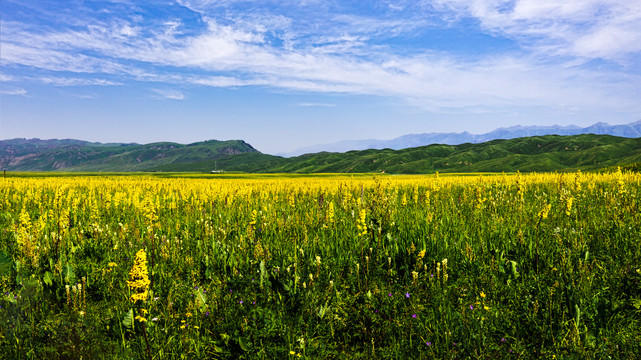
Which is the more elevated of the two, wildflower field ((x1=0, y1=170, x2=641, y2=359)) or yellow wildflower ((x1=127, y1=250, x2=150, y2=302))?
yellow wildflower ((x1=127, y1=250, x2=150, y2=302))

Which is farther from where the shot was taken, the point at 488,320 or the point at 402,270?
the point at 402,270

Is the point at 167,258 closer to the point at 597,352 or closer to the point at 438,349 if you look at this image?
the point at 438,349

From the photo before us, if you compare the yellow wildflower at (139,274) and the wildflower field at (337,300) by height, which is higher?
the yellow wildflower at (139,274)

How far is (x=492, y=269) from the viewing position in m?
4.44

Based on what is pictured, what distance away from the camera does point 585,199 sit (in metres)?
10.4

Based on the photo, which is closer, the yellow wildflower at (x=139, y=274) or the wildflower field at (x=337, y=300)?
the yellow wildflower at (x=139, y=274)

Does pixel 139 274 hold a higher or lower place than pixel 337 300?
higher

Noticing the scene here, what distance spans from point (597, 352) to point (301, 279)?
3.18m

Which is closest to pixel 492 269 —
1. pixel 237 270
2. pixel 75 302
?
pixel 237 270

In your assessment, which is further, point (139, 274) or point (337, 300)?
point (337, 300)

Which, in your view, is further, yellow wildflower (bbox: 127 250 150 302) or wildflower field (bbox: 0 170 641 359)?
wildflower field (bbox: 0 170 641 359)

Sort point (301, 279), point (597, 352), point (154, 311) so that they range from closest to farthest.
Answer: point (597, 352) < point (154, 311) < point (301, 279)

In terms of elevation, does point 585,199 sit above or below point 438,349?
above

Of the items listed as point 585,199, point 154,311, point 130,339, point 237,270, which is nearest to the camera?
point 130,339
